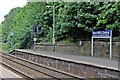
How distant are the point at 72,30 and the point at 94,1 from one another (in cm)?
381

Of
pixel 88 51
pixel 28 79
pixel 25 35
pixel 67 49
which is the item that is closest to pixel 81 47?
pixel 88 51

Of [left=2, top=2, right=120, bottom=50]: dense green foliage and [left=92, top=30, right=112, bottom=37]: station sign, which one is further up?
[left=2, top=2, right=120, bottom=50]: dense green foliage

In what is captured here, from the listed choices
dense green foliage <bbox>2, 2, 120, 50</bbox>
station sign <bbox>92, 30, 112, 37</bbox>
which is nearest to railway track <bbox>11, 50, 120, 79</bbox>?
station sign <bbox>92, 30, 112, 37</bbox>

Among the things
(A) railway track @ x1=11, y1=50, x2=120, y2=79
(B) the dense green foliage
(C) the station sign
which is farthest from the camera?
(B) the dense green foliage

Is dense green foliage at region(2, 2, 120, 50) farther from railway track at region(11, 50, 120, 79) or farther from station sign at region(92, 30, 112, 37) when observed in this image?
railway track at region(11, 50, 120, 79)

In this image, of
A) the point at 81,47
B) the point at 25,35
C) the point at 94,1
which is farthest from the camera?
the point at 25,35

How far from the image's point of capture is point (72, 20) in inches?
766

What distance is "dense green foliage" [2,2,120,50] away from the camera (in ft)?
50.6

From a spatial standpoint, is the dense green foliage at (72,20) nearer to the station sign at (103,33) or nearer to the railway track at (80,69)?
the station sign at (103,33)

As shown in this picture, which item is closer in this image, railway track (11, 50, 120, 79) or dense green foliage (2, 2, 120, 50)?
railway track (11, 50, 120, 79)

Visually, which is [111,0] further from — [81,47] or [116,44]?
[81,47]

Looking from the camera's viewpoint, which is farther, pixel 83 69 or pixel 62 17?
pixel 62 17

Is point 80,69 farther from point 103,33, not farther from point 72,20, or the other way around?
point 72,20

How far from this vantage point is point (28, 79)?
40.6ft
